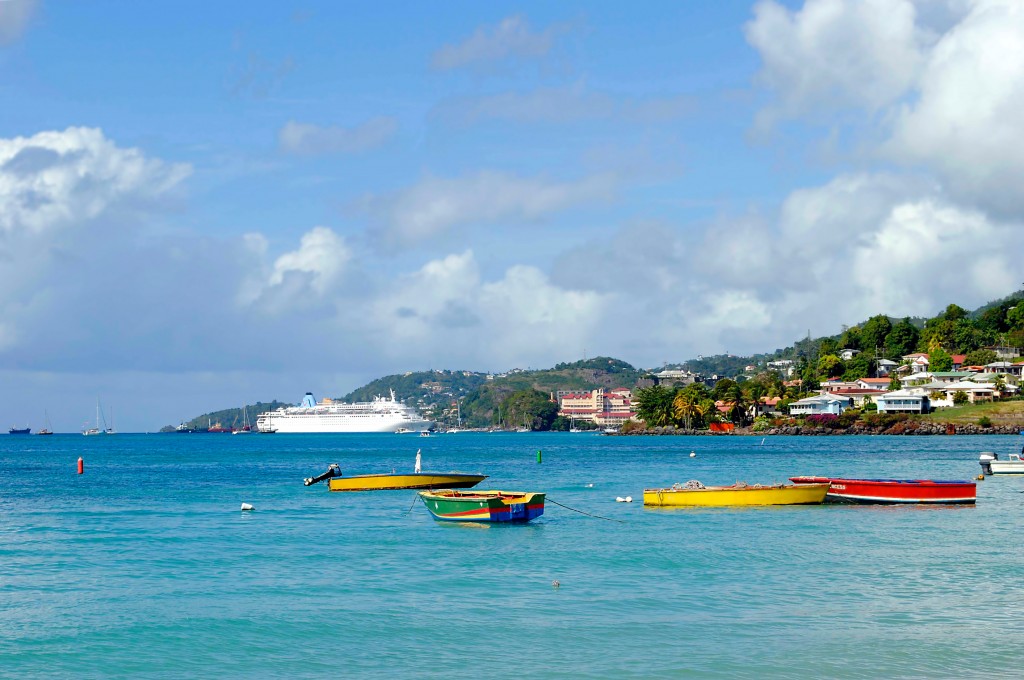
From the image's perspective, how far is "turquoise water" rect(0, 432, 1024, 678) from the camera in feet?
59.8

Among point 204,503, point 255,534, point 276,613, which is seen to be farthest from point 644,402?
point 276,613

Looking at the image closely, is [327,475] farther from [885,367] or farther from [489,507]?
[885,367]

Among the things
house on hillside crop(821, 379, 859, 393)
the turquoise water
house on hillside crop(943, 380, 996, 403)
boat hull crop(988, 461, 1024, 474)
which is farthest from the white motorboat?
house on hillside crop(821, 379, 859, 393)

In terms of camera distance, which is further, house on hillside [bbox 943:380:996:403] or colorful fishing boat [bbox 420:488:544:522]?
house on hillside [bbox 943:380:996:403]

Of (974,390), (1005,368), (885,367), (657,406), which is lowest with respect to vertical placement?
(657,406)

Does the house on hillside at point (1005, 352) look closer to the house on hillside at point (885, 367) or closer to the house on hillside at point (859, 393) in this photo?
the house on hillside at point (885, 367)

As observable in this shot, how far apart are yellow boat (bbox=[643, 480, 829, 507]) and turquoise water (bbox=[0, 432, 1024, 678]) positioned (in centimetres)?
103

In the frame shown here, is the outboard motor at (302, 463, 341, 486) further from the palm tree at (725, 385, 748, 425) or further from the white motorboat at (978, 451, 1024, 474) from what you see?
the palm tree at (725, 385, 748, 425)

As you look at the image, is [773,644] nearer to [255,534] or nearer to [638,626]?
[638,626]

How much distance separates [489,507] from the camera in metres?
37.2

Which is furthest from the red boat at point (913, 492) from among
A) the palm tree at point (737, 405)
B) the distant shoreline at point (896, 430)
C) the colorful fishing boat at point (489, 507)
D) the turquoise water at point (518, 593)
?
the palm tree at point (737, 405)

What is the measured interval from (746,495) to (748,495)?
81 mm

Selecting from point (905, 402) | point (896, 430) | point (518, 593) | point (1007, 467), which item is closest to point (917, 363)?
point (905, 402)

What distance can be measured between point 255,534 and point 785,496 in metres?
21.1
